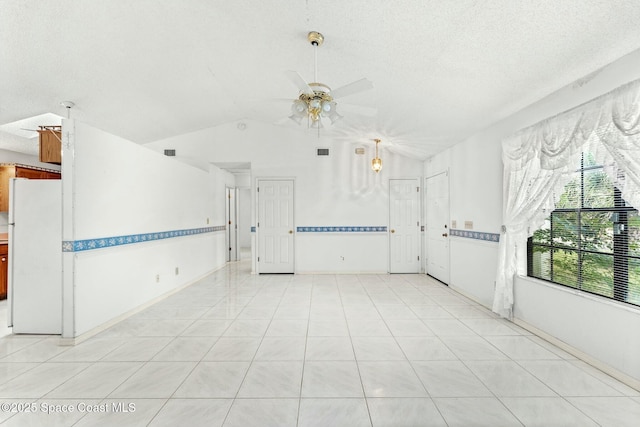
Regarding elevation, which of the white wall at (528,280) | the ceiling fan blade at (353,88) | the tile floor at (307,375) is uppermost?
the ceiling fan blade at (353,88)

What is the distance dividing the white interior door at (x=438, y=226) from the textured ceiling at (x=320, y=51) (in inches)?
51.3

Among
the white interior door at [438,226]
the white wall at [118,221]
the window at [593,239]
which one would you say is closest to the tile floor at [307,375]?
the white wall at [118,221]

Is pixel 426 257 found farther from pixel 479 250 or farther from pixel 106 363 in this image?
pixel 106 363

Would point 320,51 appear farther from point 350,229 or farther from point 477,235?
point 350,229

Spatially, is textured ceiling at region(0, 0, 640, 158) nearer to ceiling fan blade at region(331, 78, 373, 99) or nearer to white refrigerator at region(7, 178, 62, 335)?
ceiling fan blade at region(331, 78, 373, 99)

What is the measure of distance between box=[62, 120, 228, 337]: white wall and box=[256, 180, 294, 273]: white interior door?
4.72ft

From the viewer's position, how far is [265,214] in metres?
6.11

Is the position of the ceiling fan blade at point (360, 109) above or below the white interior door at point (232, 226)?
above

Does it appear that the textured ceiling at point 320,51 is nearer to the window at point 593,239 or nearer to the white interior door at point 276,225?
the window at point 593,239

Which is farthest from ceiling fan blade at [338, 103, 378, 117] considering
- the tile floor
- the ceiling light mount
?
the tile floor

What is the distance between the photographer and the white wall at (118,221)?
278cm

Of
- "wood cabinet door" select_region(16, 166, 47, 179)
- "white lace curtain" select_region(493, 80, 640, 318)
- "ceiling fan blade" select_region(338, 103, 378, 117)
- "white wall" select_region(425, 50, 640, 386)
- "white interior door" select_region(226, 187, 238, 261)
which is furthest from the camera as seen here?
"white interior door" select_region(226, 187, 238, 261)

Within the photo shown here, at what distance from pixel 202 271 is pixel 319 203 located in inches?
113

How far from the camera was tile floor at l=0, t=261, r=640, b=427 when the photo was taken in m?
1.78
